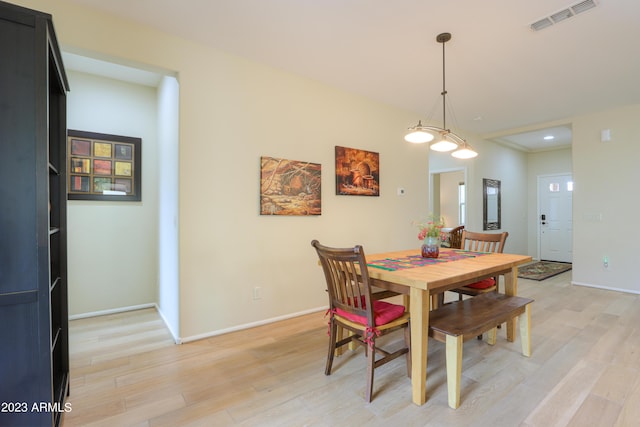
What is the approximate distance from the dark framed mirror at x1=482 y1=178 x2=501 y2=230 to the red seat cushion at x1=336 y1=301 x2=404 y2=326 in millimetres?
4659

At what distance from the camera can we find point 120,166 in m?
3.47

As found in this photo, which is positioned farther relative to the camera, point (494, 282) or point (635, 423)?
point (494, 282)

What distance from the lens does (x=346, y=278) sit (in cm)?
189

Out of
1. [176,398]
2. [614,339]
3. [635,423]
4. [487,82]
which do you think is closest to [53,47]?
[176,398]

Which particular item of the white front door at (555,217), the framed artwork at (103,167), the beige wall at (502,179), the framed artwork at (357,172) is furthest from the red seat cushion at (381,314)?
the white front door at (555,217)

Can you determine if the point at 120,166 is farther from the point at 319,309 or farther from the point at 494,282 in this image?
the point at 494,282

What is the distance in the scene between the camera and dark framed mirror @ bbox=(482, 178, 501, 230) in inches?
232

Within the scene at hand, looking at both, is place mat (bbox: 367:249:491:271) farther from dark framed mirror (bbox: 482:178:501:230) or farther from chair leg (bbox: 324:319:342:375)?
dark framed mirror (bbox: 482:178:501:230)

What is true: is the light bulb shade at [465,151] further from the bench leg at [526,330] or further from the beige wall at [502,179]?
the beige wall at [502,179]

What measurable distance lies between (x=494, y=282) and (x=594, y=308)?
5.81 ft

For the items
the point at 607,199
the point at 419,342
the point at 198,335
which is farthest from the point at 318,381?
the point at 607,199

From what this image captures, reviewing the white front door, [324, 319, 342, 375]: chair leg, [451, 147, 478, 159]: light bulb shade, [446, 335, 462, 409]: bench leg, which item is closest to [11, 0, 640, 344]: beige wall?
[324, 319, 342, 375]: chair leg

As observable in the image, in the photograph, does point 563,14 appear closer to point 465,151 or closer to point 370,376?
point 465,151

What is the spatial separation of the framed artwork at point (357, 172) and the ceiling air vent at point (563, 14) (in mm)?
1975
